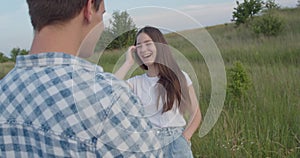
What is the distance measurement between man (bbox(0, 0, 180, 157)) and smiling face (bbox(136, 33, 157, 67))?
359 millimetres

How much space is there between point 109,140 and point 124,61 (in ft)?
1.52

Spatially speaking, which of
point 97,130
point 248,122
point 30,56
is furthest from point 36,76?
point 248,122

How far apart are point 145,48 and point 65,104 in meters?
0.52

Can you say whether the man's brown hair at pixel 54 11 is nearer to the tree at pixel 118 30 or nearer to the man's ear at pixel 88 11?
the man's ear at pixel 88 11

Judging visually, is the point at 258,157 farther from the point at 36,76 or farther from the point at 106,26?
the point at 36,76

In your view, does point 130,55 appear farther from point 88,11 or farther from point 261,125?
point 261,125

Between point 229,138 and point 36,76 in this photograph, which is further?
point 229,138

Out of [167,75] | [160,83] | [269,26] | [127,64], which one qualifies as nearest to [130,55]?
[127,64]

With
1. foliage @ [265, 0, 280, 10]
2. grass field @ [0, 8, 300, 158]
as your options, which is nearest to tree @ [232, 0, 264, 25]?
foliage @ [265, 0, 280, 10]

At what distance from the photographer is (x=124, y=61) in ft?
3.64

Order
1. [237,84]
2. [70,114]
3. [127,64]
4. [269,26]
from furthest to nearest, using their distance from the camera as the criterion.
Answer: [269,26]
[237,84]
[127,64]
[70,114]

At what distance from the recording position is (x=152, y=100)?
1310 millimetres

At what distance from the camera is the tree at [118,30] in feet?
3.02

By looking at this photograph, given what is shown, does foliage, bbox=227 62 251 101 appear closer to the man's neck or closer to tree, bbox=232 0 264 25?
the man's neck
